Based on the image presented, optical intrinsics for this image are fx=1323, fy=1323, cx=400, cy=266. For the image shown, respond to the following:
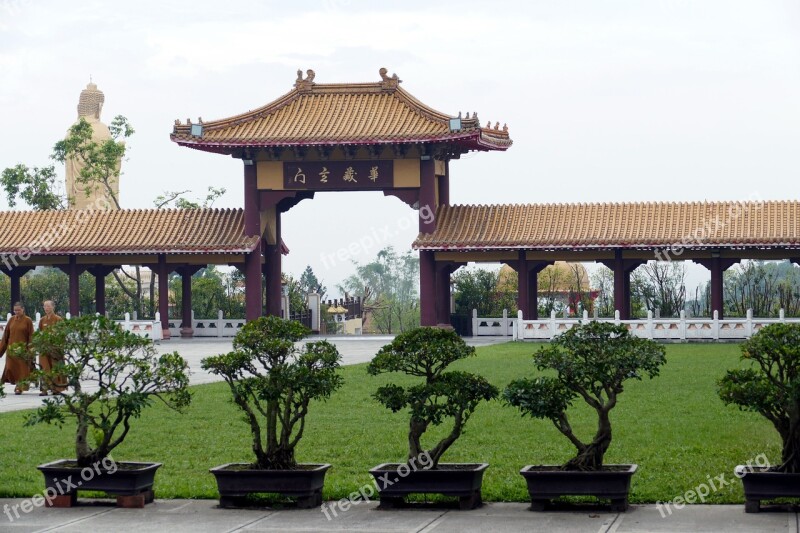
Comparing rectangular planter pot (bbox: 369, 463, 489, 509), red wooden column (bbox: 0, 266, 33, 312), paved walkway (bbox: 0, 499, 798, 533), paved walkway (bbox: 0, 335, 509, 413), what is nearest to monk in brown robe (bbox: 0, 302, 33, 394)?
paved walkway (bbox: 0, 335, 509, 413)

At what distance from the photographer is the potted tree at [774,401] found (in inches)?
408

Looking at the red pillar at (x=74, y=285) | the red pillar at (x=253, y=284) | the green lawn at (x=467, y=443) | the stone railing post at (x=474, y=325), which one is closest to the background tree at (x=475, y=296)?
the stone railing post at (x=474, y=325)

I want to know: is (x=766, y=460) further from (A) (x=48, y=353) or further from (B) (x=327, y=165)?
(B) (x=327, y=165)

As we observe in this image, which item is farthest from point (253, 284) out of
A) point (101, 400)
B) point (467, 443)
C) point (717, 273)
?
point (101, 400)

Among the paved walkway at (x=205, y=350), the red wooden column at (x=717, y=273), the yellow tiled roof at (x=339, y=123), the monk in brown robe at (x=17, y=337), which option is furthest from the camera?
the yellow tiled roof at (x=339, y=123)

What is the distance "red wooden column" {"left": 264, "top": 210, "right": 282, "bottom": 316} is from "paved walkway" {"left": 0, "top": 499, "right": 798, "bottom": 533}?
97.7ft

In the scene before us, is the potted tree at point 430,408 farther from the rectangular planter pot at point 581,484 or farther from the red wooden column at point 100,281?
the red wooden column at point 100,281

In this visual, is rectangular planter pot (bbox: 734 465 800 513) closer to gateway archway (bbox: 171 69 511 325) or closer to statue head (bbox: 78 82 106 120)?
gateway archway (bbox: 171 69 511 325)

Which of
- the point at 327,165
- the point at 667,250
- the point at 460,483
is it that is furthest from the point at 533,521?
the point at 327,165

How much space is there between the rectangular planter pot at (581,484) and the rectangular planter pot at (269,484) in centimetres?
183

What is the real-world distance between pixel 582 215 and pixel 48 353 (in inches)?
1040

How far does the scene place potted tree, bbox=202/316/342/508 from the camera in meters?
11.2

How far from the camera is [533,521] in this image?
10.4 m

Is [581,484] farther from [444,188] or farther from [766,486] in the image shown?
[444,188]
